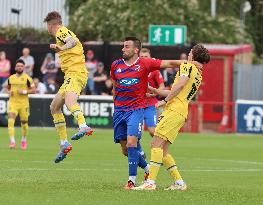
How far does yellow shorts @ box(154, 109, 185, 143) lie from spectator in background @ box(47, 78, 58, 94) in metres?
23.0

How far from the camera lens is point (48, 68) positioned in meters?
40.0

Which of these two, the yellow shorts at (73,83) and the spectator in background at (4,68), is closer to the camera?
the yellow shorts at (73,83)

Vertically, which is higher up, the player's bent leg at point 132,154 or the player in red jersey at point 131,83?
the player in red jersey at point 131,83

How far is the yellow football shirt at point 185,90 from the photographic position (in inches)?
639

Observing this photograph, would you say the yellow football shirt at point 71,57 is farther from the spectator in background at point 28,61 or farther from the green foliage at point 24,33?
the green foliage at point 24,33

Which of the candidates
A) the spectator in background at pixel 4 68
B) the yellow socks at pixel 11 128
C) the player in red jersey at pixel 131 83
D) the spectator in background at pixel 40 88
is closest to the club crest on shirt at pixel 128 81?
the player in red jersey at pixel 131 83

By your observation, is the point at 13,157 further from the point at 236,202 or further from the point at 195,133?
the point at 195,133

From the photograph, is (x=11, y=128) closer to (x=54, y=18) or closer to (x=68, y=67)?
(x=68, y=67)

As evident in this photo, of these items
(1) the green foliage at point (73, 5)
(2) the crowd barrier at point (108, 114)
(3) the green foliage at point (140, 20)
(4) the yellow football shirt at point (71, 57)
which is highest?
(1) the green foliage at point (73, 5)

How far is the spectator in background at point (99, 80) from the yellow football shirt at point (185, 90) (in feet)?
75.8

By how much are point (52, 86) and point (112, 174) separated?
19657 mm

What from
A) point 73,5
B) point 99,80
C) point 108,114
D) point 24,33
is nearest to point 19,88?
point 108,114

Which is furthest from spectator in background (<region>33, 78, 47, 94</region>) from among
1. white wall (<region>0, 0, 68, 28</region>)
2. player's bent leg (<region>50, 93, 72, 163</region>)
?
player's bent leg (<region>50, 93, 72, 163</region>)

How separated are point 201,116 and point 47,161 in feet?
50.3
